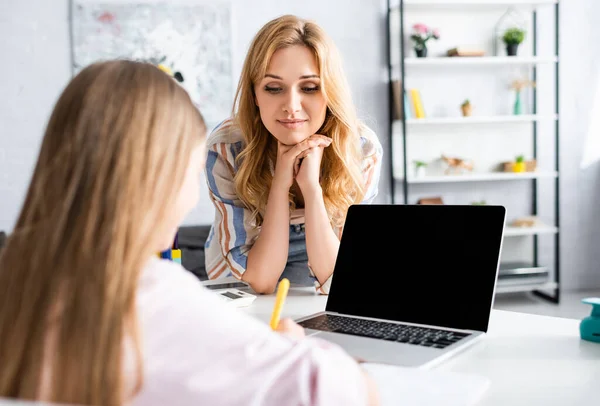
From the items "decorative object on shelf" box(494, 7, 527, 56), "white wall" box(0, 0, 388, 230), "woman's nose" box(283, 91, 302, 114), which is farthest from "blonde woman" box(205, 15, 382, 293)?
"decorative object on shelf" box(494, 7, 527, 56)

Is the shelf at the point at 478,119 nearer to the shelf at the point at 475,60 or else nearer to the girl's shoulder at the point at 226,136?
the shelf at the point at 475,60

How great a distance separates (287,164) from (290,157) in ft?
0.06

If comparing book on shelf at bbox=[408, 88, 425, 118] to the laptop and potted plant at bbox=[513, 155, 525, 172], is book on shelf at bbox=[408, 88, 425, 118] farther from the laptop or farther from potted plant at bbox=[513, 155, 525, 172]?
the laptop

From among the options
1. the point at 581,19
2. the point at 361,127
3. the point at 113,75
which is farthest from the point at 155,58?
the point at 113,75

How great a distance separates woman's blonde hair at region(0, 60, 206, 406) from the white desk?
1.41 feet

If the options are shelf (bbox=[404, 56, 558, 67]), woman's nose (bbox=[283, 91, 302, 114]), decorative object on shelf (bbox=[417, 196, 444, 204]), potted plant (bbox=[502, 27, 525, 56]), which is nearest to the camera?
woman's nose (bbox=[283, 91, 302, 114])

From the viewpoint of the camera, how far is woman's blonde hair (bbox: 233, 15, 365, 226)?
1.48 m

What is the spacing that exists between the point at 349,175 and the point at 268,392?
3.59 feet

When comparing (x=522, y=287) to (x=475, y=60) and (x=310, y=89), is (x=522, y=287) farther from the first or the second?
(x=310, y=89)

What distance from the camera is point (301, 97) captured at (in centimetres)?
147

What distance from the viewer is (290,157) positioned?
1539 mm

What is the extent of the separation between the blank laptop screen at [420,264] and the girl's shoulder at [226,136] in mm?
509

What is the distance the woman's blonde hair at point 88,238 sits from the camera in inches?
19.6

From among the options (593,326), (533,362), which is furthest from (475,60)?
(533,362)
